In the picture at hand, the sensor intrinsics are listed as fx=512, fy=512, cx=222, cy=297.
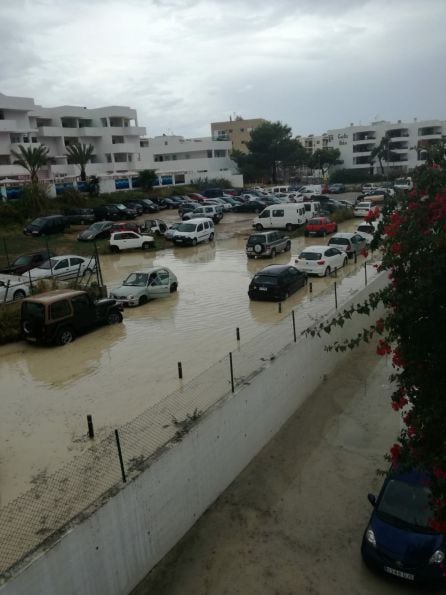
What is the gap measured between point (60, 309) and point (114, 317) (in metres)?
2.59

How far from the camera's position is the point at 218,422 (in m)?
9.26

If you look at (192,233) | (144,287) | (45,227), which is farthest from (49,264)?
(45,227)

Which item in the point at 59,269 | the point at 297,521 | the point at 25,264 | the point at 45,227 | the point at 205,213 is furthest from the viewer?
the point at 205,213

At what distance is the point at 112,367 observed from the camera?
14672 mm

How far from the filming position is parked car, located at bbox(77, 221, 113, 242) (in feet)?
121

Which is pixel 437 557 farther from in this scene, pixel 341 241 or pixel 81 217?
pixel 81 217

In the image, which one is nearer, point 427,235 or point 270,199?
point 427,235

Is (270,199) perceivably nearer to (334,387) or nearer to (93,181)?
(93,181)

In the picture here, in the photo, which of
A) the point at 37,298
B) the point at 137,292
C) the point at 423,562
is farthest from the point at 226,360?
the point at 137,292

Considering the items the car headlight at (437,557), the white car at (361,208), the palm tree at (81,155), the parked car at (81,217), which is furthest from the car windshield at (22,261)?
the palm tree at (81,155)

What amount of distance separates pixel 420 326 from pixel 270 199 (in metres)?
51.1

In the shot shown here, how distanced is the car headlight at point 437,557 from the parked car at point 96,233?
3262cm

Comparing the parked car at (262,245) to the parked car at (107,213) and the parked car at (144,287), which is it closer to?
the parked car at (144,287)

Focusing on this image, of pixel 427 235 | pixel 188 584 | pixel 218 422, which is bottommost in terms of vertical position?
pixel 188 584
